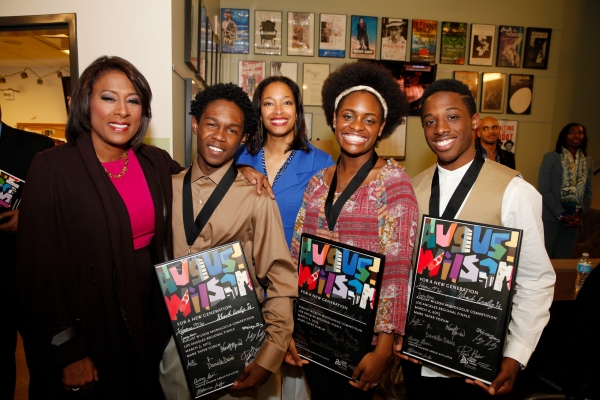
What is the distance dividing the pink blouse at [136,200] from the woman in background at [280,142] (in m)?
0.82

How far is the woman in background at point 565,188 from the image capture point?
4.70 metres

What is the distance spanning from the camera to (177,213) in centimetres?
162

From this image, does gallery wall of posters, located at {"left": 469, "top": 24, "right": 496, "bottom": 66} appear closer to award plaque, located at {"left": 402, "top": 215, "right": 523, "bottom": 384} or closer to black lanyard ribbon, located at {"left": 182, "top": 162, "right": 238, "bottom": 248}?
award plaque, located at {"left": 402, "top": 215, "right": 523, "bottom": 384}

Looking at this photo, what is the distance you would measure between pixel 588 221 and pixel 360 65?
5945 mm

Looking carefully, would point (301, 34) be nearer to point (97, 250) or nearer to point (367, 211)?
point (367, 211)

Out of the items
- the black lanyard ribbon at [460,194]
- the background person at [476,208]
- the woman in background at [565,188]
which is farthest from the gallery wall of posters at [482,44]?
the black lanyard ribbon at [460,194]

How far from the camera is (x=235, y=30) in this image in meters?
5.66

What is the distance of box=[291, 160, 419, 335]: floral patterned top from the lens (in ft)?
4.84

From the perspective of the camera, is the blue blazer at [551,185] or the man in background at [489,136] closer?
the man in background at [489,136]

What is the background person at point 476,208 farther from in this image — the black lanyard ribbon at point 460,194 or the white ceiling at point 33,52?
the white ceiling at point 33,52

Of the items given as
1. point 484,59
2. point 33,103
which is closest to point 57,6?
point 484,59

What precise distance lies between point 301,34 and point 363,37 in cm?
95

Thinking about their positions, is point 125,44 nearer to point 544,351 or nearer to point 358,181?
point 358,181

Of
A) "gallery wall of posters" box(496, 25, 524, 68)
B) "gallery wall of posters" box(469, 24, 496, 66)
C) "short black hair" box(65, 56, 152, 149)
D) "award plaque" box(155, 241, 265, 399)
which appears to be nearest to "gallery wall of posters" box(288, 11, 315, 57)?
"gallery wall of posters" box(469, 24, 496, 66)
